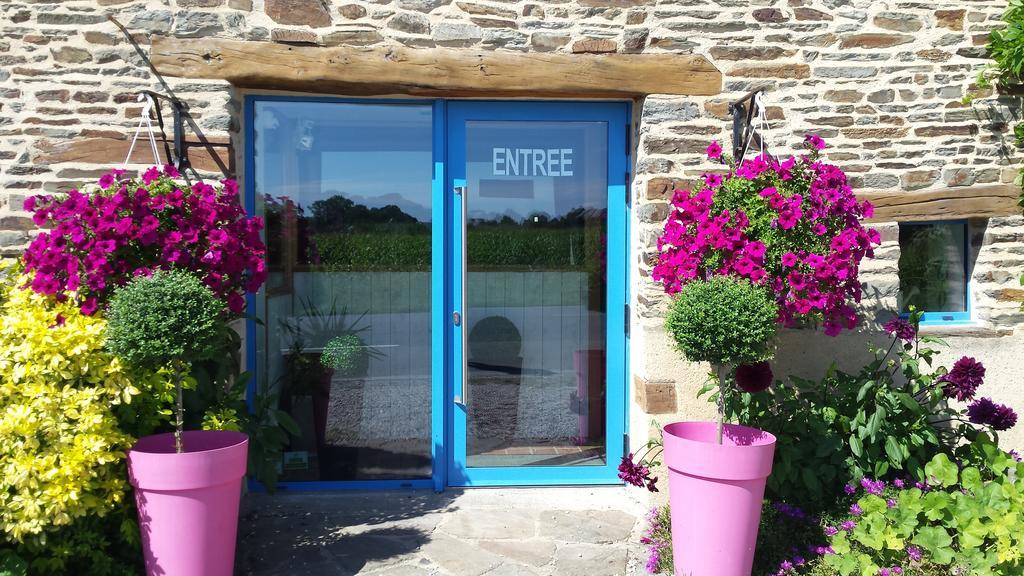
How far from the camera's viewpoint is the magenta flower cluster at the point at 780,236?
3.57 m

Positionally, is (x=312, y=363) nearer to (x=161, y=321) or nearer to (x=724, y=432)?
(x=161, y=321)

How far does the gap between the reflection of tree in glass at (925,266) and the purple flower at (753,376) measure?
150 cm

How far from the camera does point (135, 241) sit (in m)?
3.42

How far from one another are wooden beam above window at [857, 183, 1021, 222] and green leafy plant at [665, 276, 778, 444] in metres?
1.55

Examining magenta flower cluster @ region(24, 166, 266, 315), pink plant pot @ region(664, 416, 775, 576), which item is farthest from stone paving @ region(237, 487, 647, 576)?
magenta flower cluster @ region(24, 166, 266, 315)

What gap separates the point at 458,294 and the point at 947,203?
281cm

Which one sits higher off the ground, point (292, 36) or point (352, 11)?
point (352, 11)

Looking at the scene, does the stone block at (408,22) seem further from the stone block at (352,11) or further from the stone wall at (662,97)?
the stone block at (352,11)

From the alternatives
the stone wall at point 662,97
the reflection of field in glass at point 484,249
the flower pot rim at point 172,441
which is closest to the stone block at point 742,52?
the stone wall at point 662,97

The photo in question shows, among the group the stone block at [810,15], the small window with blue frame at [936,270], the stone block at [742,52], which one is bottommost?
the small window with blue frame at [936,270]

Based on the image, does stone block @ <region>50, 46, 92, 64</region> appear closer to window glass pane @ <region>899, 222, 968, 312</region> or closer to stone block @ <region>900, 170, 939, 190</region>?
stone block @ <region>900, 170, 939, 190</region>

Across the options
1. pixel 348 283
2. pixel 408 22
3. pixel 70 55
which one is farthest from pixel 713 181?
pixel 70 55

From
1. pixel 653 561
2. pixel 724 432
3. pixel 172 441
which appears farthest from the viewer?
pixel 653 561

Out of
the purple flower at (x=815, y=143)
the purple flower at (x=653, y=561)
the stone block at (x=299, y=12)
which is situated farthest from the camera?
the stone block at (x=299, y=12)
